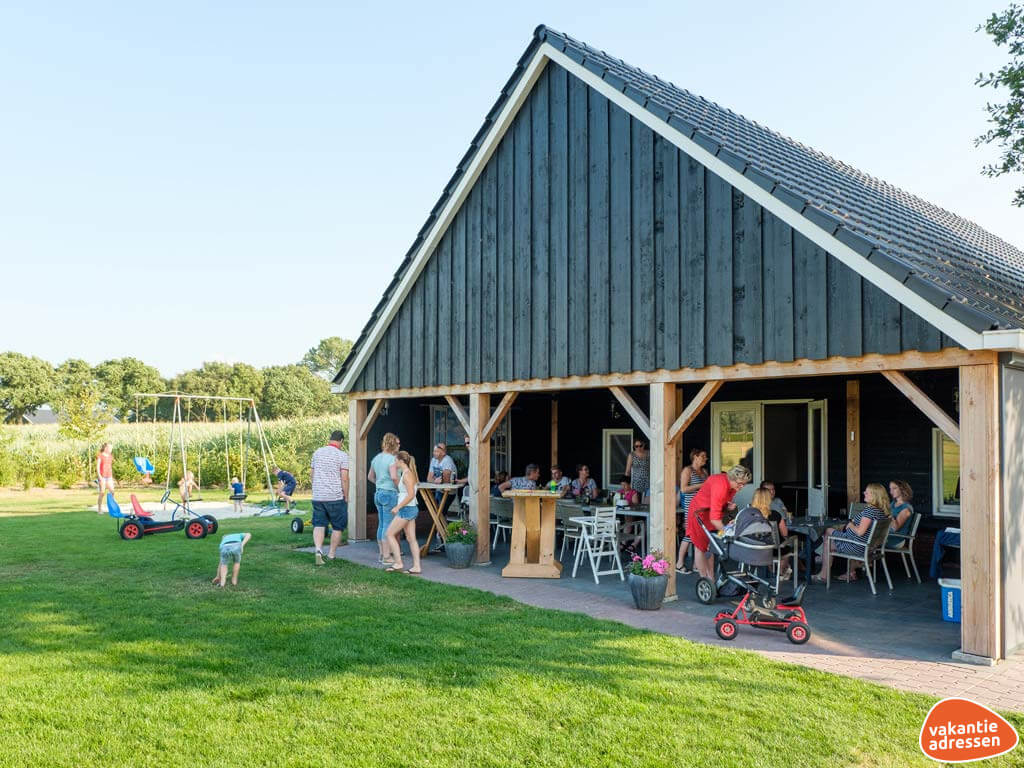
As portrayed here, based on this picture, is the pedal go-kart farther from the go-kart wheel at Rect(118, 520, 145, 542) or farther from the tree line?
the tree line

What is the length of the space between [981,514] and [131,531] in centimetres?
1214

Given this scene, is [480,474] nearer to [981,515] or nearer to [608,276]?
[608,276]

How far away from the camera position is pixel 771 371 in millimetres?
7414

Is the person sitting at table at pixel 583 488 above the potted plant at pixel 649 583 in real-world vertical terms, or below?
above

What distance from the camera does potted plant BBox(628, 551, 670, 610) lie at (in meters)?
7.67

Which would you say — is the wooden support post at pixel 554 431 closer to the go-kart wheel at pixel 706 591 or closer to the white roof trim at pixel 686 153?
the white roof trim at pixel 686 153

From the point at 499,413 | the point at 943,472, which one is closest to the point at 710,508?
the point at 499,413

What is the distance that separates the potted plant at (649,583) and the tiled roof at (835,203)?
3.46 m

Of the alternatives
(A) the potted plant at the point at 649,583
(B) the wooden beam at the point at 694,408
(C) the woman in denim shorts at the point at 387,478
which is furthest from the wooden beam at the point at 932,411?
(C) the woman in denim shorts at the point at 387,478

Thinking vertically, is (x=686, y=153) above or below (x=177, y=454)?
above

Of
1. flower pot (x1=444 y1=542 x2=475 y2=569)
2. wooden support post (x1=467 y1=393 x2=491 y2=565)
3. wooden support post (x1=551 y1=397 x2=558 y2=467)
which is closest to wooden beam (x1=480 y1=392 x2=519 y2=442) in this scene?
wooden support post (x1=467 y1=393 x2=491 y2=565)

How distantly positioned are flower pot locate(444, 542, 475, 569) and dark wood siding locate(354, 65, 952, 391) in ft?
7.47

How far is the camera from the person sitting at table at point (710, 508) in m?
8.18

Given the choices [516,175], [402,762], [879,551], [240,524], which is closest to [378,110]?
[516,175]
